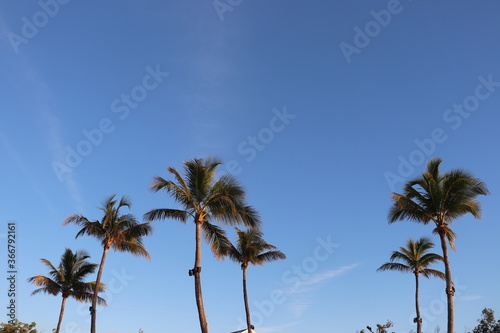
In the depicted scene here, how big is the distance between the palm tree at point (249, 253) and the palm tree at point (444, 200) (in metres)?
15.8

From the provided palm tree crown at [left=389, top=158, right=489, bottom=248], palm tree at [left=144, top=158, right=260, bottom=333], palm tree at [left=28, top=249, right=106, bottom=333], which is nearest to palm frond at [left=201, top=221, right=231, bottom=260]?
palm tree at [left=144, top=158, right=260, bottom=333]

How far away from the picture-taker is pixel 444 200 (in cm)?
2555

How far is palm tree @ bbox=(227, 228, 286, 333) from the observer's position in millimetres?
39531

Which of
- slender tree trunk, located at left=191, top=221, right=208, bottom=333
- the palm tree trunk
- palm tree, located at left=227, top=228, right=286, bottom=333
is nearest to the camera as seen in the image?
slender tree trunk, located at left=191, top=221, right=208, bottom=333

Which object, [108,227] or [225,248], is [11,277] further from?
[225,248]

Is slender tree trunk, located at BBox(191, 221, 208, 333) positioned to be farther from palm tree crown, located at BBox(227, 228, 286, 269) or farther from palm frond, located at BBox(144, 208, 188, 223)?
palm tree crown, located at BBox(227, 228, 286, 269)

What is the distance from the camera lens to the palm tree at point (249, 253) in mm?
39531

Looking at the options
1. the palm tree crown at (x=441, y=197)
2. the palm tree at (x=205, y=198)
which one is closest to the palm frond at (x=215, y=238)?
the palm tree at (x=205, y=198)

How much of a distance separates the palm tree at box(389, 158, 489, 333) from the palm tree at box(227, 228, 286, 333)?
51.8 ft

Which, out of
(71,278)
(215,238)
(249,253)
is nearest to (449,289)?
(215,238)

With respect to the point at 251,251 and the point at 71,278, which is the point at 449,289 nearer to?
the point at 251,251

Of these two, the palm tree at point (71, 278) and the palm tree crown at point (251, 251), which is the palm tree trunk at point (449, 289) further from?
the palm tree at point (71, 278)

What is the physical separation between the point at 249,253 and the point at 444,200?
18628 mm

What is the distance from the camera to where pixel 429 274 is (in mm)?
42750
